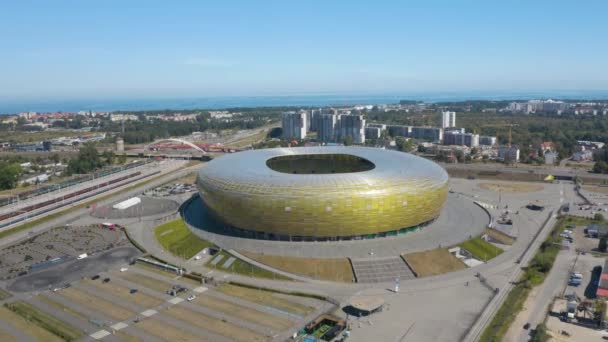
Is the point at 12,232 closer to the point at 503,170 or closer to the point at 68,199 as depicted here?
the point at 68,199

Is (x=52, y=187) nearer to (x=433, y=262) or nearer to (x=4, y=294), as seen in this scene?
(x=4, y=294)

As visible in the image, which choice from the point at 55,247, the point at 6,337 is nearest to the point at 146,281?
the point at 6,337

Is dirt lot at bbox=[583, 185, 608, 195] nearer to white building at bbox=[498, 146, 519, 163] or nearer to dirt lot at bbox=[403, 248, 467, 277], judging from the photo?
white building at bbox=[498, 146, 519, 163]

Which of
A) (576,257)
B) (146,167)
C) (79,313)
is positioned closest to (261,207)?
(79,313)

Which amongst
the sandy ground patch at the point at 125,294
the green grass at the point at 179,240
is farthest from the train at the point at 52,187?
the sandy ground patch at the point at 125,294

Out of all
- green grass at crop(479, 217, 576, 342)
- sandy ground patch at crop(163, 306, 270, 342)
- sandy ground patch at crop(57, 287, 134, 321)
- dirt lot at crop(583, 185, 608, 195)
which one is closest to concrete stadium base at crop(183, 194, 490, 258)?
green grass at crop(479, 217, 576, 342)
